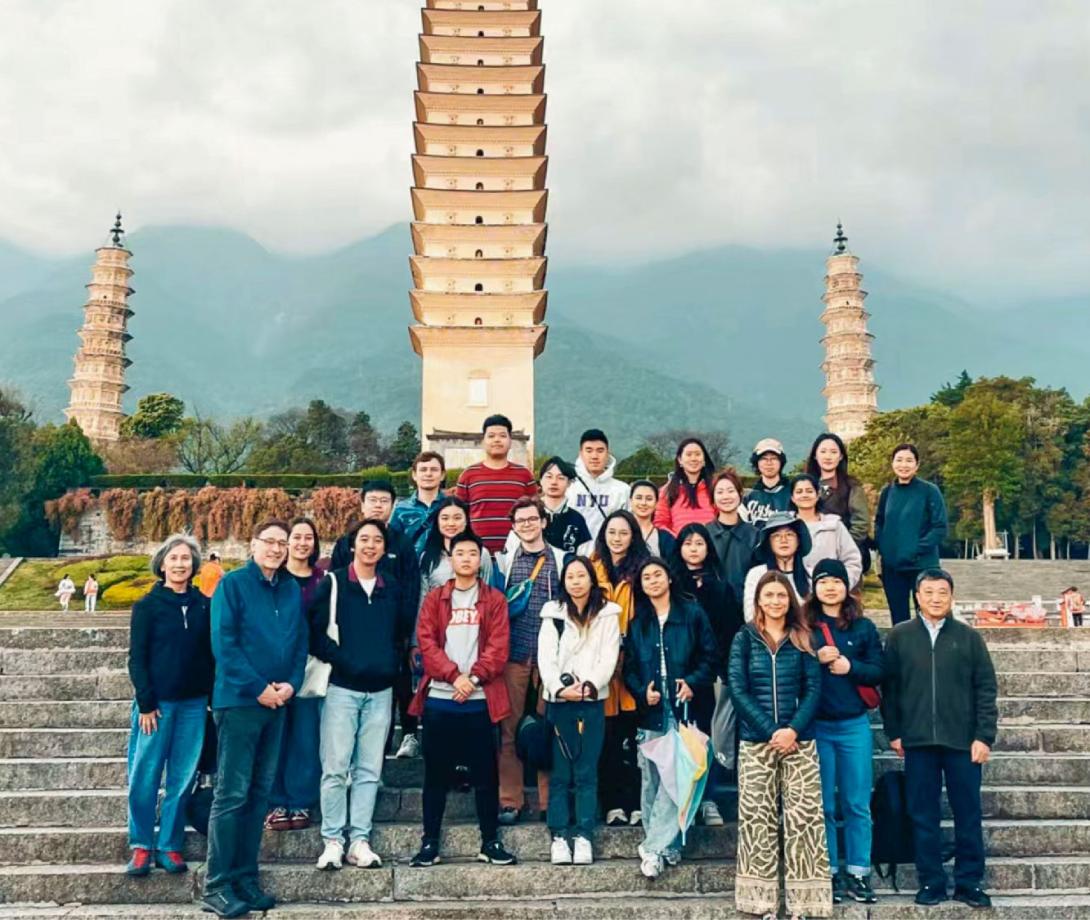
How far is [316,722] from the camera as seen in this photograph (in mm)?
4195

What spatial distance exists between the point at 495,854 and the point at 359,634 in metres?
1.21

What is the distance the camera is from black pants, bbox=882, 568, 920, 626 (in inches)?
212

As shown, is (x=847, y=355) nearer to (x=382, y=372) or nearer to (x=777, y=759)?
(x=777, y=759)

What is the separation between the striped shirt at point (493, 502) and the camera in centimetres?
521

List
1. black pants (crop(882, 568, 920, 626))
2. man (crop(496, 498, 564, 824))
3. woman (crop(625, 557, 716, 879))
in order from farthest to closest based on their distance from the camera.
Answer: black pants (crop(882, 568, 920, 626)), man (crop(496, 498, 564, 824)), woman (crop(625, 557, 716, 879))

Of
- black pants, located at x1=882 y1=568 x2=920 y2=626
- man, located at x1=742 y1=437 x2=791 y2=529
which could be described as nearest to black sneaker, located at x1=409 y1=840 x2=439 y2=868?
man, located at x1=742 y1=437 x2=791 y2=529

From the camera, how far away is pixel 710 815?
4.28 meters

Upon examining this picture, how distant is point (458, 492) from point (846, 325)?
45531mm

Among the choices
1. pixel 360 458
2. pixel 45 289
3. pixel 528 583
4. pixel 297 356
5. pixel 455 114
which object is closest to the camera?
pixel 528 583

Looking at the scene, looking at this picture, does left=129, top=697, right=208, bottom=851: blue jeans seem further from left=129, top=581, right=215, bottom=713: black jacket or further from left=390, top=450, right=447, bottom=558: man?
left=390, top=450, right=447, bottom=558: man

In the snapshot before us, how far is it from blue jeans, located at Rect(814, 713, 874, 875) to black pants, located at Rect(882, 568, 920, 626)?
1.60m

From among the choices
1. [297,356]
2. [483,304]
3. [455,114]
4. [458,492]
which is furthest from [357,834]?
[297,356]

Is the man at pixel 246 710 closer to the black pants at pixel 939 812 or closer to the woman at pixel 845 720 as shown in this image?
the woman at pixel 845 720

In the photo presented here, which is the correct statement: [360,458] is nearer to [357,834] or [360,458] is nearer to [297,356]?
[357,834]
